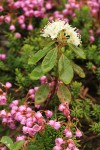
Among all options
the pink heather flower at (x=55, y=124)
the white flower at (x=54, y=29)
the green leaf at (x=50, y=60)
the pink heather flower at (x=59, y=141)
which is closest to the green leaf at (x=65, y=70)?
the green leaf at (x=50, y=60)

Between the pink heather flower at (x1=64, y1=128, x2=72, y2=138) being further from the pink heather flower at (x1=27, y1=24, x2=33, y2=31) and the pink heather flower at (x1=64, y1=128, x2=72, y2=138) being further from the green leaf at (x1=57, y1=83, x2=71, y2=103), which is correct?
the pink heather flower at (x1=27, y1=24, x2=33, y2=31)

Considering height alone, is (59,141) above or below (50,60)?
below

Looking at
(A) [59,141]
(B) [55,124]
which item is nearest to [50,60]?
(B) [55,124]

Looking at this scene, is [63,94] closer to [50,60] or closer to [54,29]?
[50,60]

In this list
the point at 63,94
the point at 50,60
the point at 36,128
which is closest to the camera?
the point at 36,128

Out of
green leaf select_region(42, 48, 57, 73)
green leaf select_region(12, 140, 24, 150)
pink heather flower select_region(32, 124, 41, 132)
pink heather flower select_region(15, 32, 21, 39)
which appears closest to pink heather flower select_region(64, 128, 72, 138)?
pink heather flower select_region(32, 124, 41, 132)
